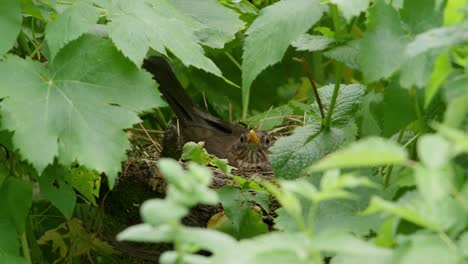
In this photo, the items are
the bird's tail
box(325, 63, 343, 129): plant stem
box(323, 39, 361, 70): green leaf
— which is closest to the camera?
box(323, 39, 361, 70): green leaf

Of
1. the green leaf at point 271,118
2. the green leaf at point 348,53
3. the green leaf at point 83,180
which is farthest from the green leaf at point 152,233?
the green leaf at point 271,118

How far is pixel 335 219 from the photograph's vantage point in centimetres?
143

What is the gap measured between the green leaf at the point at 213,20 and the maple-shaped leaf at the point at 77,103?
48cm

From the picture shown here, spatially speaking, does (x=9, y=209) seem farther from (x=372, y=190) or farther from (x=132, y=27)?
(x=372, y=190)

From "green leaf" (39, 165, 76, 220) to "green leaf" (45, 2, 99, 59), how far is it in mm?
293

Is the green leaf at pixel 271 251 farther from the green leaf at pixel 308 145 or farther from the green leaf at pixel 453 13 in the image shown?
the green leaf at pixel 308 145

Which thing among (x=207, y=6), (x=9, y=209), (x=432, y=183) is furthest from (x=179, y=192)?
(x=207, y=6)

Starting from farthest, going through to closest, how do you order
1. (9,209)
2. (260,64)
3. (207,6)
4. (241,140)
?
(241,140) → (207,6) → (9,209) → (260,64)

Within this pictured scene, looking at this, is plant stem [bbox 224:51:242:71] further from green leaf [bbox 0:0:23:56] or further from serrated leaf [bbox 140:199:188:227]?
serrated leaf [bbox 140:199:188:227]

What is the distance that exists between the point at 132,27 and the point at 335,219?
636 mm

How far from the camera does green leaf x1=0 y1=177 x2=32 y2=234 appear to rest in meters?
1.93

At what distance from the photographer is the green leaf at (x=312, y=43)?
1.71 m

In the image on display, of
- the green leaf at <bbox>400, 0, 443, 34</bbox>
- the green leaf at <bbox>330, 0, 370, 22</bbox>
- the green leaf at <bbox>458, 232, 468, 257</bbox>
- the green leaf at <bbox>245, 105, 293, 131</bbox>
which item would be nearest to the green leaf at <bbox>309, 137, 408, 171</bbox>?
the green leaf at <bbox>458, 232, 468, 257</bbox>

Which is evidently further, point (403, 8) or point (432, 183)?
point (403, 8)
